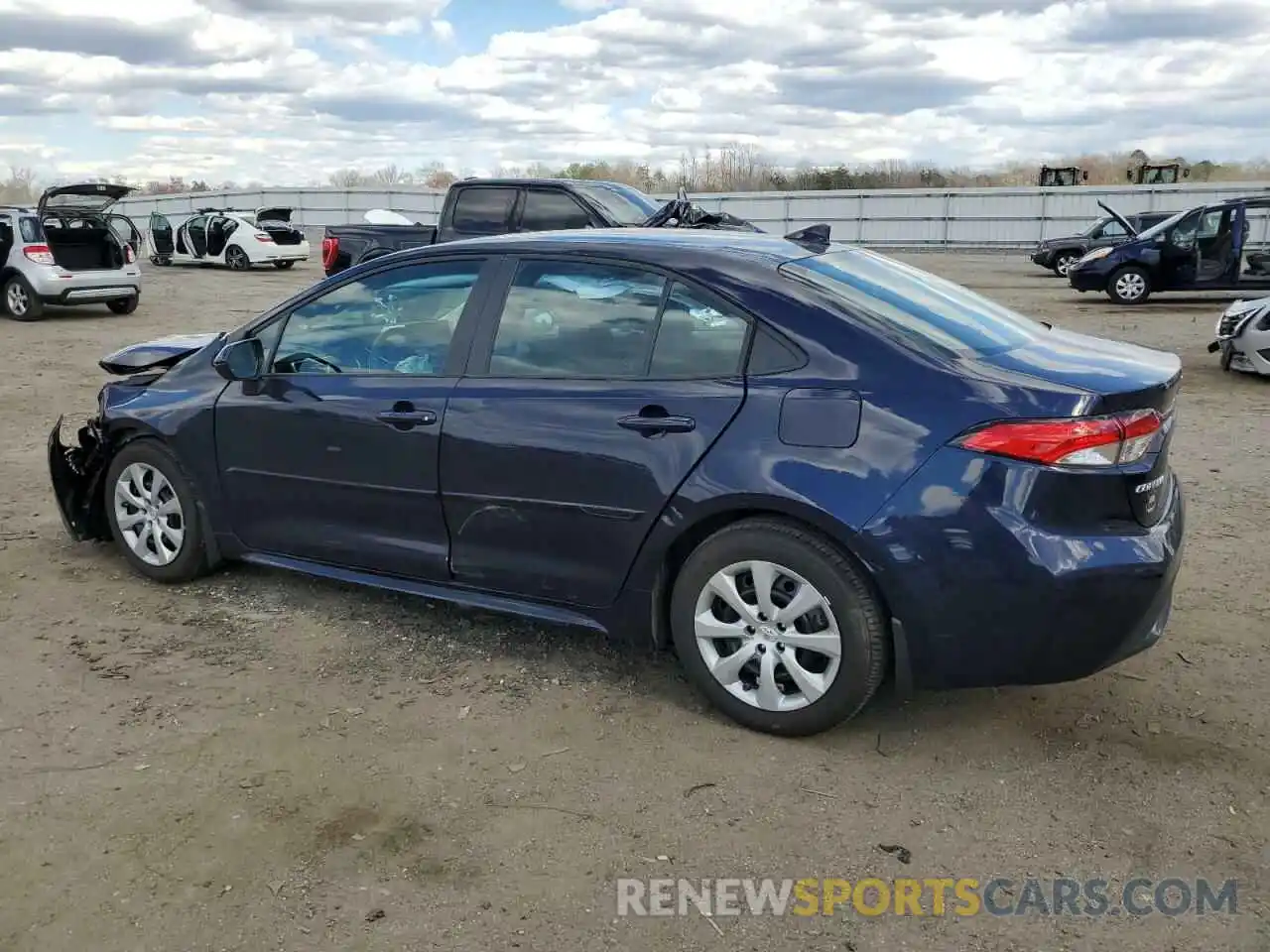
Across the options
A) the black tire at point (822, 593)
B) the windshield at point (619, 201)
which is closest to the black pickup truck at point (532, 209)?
the windshield at point (619, 201)

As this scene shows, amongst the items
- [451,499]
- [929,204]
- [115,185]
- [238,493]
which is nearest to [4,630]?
[238,493]

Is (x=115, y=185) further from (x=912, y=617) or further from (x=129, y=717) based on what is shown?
(x=912, y=617)

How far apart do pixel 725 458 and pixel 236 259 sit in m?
24.4

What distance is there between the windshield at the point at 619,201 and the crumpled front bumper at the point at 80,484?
295 inches

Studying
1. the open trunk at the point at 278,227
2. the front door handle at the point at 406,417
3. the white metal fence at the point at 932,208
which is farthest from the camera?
the white metal fence at the point at 932,208

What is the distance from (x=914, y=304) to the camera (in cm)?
385

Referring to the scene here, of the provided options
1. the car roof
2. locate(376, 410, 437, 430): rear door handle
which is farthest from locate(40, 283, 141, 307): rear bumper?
locate(376, 410, 437, 430): rear door handle

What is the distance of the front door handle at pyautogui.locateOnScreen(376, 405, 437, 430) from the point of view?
411cm

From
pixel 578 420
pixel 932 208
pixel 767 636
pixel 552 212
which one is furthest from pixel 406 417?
pixel 932 208

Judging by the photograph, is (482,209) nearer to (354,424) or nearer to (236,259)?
(354,424)

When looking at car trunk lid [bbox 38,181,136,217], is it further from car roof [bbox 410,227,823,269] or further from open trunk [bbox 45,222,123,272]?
car roof [bbox 410,227,823,269]

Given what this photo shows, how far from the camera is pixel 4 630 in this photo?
4.61 meters

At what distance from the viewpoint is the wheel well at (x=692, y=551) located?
11.3 feet

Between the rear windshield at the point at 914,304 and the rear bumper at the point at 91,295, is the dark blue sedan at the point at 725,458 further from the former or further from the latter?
the rear bumper at the point at 91,295
